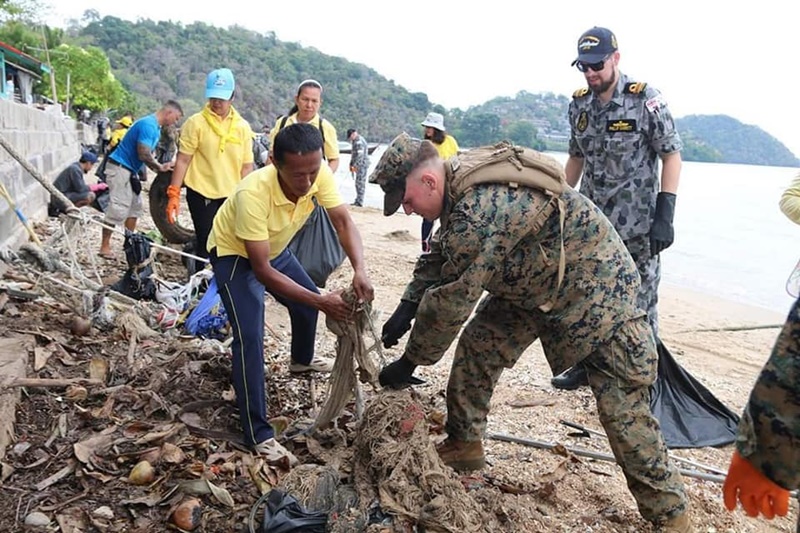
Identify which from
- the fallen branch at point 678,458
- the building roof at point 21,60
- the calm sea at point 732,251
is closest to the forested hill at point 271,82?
the calm sea at point 732,251

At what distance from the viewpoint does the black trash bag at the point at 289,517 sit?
2260mm

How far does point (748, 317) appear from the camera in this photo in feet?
32.6

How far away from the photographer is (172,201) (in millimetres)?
5305

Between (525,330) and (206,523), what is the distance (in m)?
1.52

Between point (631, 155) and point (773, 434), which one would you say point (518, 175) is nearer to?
point (773, 434)

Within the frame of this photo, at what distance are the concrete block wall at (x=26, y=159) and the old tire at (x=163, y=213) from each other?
0.95 metres

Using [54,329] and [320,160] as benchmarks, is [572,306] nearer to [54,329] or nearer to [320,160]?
[320,160]

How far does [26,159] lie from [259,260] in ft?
17.0

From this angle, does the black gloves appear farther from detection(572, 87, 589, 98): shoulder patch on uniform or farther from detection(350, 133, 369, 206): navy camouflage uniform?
detection(350, 133, 369, 206): navy camouflage uniform

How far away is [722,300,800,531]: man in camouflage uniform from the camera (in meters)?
1.42

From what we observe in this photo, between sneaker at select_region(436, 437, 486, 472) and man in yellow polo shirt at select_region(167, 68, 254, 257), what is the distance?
115 inches

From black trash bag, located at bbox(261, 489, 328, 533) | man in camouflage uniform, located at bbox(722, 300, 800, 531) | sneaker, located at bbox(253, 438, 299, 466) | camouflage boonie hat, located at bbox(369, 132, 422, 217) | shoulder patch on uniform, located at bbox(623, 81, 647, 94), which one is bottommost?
sneaker, located at bbox(253, 438, 299, 466)

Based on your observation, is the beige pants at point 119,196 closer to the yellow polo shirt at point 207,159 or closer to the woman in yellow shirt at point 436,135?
the yellow polo shirt at point 207,159

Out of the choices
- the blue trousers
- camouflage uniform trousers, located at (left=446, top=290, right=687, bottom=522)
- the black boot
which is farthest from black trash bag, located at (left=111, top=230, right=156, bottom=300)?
camouflage uniform trousers, located at (left=446, top=290, right=687, bottom=522)
